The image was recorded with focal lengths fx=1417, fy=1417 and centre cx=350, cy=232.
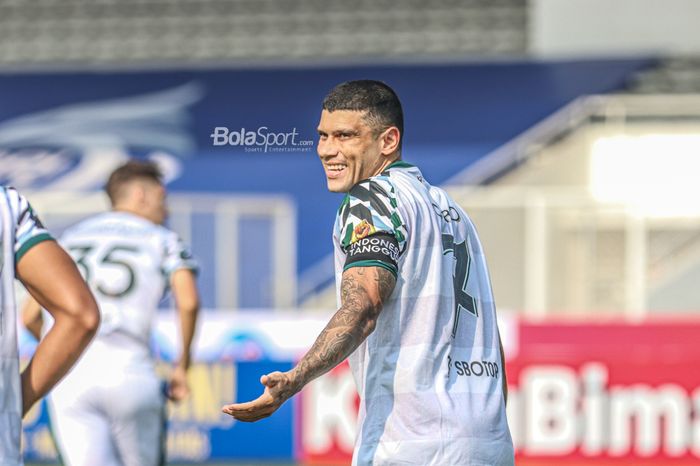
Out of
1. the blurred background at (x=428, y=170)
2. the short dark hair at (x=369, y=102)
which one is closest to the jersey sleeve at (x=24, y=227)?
the short dark hair at (x=369, y=102)

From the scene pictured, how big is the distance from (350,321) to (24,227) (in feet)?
2.43

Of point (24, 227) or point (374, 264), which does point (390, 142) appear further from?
point (24, 227)

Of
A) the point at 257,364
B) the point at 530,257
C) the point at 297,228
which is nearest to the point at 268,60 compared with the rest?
the point at 297,228

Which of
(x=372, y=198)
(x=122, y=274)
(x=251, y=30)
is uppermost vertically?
(x=251, y=30)

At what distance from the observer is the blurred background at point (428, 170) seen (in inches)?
429

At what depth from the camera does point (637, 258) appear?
1316 centimetres

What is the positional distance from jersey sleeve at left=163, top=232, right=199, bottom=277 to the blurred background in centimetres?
448

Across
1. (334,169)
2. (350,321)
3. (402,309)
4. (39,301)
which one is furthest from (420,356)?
(39,301)

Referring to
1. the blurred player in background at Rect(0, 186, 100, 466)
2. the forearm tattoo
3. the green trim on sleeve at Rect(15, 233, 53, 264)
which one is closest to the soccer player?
the forearm tattoo

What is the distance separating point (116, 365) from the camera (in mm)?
6512

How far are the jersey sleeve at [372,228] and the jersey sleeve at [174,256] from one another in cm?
348

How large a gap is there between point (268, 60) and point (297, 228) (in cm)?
306

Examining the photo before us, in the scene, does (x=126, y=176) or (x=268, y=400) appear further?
(x=126, y=176)

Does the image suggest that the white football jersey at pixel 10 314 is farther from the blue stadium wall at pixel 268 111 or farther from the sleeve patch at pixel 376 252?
the blue stadium wall at pixel 268 111
